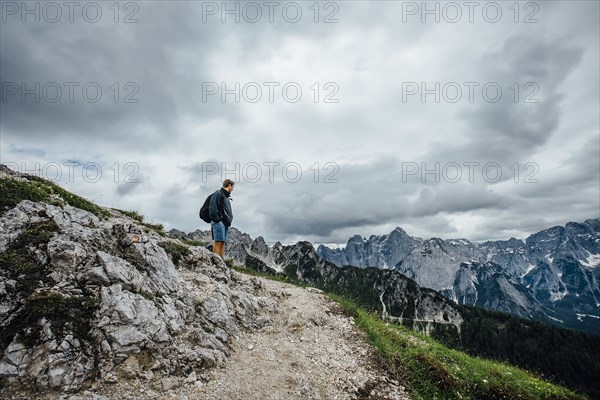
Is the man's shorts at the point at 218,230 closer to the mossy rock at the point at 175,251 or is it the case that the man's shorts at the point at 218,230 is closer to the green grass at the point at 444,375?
the mossy rock at the point at 175,251

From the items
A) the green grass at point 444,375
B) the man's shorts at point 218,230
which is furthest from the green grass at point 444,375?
the man's shorts at point 218,230

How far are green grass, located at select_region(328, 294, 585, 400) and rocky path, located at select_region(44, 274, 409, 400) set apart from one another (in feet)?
2.28

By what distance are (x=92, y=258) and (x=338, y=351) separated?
9.58m

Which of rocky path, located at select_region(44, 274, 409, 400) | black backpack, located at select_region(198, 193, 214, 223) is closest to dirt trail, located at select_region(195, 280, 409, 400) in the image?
rocky path, located at select_region(44, 274, 409, 400)

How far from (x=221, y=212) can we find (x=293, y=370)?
10.1 meters

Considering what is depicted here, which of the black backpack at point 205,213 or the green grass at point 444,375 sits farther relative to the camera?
the black backpack at point 205,213

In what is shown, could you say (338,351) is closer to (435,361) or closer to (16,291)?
(435,361)

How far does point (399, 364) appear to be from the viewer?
41.9ft

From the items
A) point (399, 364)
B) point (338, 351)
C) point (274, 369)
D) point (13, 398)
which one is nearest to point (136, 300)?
point (13, 398)

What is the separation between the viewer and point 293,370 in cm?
1121

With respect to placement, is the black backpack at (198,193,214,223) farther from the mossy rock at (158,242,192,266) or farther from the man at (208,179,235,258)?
the mossy rock at (158,242,192,266)

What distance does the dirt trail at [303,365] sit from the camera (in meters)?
9.98

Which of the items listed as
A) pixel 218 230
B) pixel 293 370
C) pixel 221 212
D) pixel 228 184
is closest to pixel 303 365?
pixel 293 370

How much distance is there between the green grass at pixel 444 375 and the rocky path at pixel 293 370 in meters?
0.70
